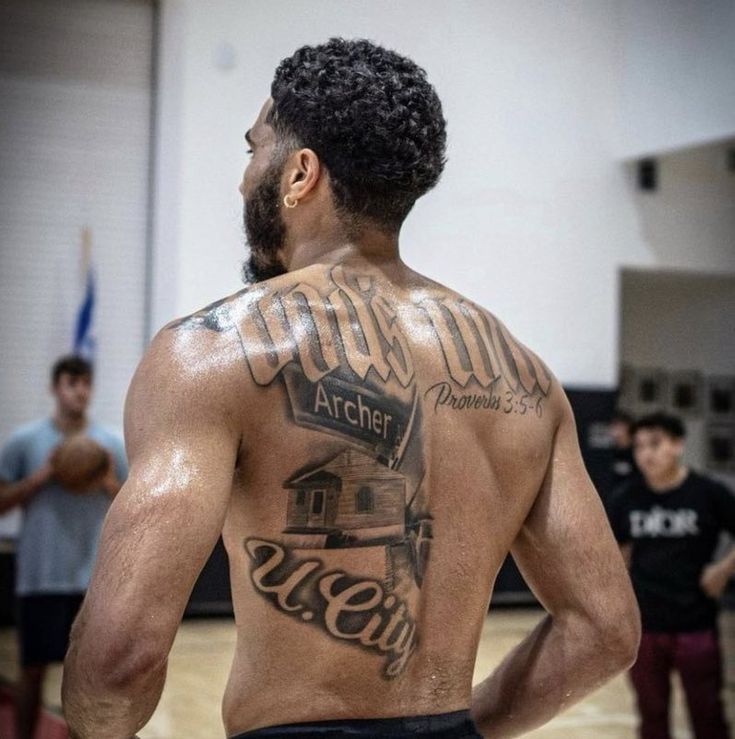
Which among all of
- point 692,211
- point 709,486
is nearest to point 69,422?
point 709,486

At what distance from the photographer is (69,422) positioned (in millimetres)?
5156

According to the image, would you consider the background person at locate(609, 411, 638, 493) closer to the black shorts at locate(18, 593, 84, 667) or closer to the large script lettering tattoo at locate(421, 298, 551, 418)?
the black shorts at locate(18, 593, 84, 667)

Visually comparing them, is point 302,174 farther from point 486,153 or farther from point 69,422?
point 486,153

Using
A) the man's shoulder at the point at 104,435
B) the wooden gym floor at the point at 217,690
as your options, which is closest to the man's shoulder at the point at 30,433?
the man's shoulder at the point at 104,435

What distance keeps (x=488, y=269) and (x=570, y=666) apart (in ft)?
26.9

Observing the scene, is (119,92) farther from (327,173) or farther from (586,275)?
(327,173)

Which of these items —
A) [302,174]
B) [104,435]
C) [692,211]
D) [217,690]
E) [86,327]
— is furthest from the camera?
[692,211]

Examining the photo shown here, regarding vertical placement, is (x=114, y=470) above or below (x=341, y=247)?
below

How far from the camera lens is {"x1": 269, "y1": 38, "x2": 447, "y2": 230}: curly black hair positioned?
1.58 metres

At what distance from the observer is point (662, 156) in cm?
1047

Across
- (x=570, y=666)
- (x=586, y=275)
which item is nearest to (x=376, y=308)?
(x=570, y=666)

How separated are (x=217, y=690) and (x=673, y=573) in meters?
2.96

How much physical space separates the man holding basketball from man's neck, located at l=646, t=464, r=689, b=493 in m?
2.08

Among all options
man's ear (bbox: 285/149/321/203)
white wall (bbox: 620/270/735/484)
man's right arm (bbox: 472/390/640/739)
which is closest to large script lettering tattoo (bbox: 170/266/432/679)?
man's ear (bbox: 285/149/321/203)
